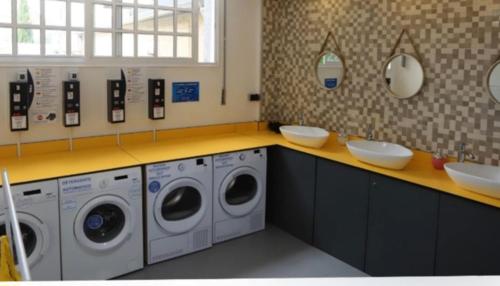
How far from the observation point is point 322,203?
373 cm

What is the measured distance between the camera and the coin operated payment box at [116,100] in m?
3.80

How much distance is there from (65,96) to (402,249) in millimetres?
2725

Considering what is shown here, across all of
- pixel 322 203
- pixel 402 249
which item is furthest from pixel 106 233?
pixel 402 249

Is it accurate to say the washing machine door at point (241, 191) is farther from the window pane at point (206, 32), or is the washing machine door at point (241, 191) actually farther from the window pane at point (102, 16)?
the window pane at point (102, 16)

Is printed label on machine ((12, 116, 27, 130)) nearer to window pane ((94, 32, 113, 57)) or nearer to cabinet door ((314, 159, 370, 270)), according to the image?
window pane ((94, 32, 113, 57))

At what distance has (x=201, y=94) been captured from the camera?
14.6 ft

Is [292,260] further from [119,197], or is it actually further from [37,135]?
[37,135]

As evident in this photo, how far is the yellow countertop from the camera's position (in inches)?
119

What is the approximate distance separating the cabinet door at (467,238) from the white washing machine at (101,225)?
2.07 meters

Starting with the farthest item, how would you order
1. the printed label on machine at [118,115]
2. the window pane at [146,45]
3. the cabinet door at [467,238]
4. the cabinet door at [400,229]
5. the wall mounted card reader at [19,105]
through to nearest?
1. the window pane at [146,45]
2. the printed label on machine at [118,115]
3. the wall mounted card reader at [19,105]
4. the cabinet door at [400,229]
5. the cabinet door at [467,238]

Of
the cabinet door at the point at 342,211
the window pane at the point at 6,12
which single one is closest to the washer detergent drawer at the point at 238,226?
the cabinet door at the point at 342,211

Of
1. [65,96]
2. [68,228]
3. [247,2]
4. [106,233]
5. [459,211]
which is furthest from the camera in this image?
[247,2]

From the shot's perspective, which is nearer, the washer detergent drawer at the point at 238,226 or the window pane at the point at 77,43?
the window pane at the point at 77,43

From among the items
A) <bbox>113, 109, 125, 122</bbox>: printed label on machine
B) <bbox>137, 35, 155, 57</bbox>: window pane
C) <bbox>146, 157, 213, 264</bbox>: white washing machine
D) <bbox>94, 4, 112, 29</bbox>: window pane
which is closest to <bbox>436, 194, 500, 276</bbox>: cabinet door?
<bbox>146, 157, 213, 264</bbox>: white washing machine
